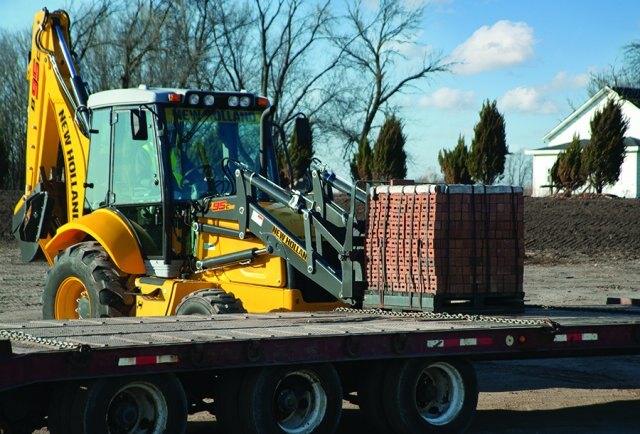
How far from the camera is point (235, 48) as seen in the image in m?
49.6

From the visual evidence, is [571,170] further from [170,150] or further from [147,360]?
[147,360]

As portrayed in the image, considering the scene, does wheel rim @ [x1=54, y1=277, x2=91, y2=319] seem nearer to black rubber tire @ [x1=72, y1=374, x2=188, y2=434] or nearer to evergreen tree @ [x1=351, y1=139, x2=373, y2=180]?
black rubber tire @ [x1=72, y1=374, x2=188, y2=434]

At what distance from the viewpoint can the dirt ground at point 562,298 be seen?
31.1ft

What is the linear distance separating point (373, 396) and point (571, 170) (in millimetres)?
28437

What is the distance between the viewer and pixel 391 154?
124 feet

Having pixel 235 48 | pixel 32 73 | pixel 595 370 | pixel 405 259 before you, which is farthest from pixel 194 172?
pixel 235 48

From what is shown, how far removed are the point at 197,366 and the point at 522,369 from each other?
5862 mm

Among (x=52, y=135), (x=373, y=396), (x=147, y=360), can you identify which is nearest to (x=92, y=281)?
(x=52, y=135)

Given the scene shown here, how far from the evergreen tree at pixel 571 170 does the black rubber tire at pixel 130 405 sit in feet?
96.4

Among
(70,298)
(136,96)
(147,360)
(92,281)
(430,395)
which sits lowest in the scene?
(430,395)

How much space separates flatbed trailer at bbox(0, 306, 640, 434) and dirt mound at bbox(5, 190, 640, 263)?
61.3 ft

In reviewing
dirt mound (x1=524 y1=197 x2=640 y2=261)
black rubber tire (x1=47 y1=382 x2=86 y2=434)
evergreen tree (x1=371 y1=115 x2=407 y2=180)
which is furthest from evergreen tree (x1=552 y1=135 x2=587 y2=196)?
black rubber tire (x1=47 y1=382 x2=86 y2=434)

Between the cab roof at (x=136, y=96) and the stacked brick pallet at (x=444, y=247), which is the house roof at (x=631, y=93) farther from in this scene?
the stacked brick pallet at (x=444, y=247)

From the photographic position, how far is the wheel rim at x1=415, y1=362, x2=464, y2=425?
28.4 feet
